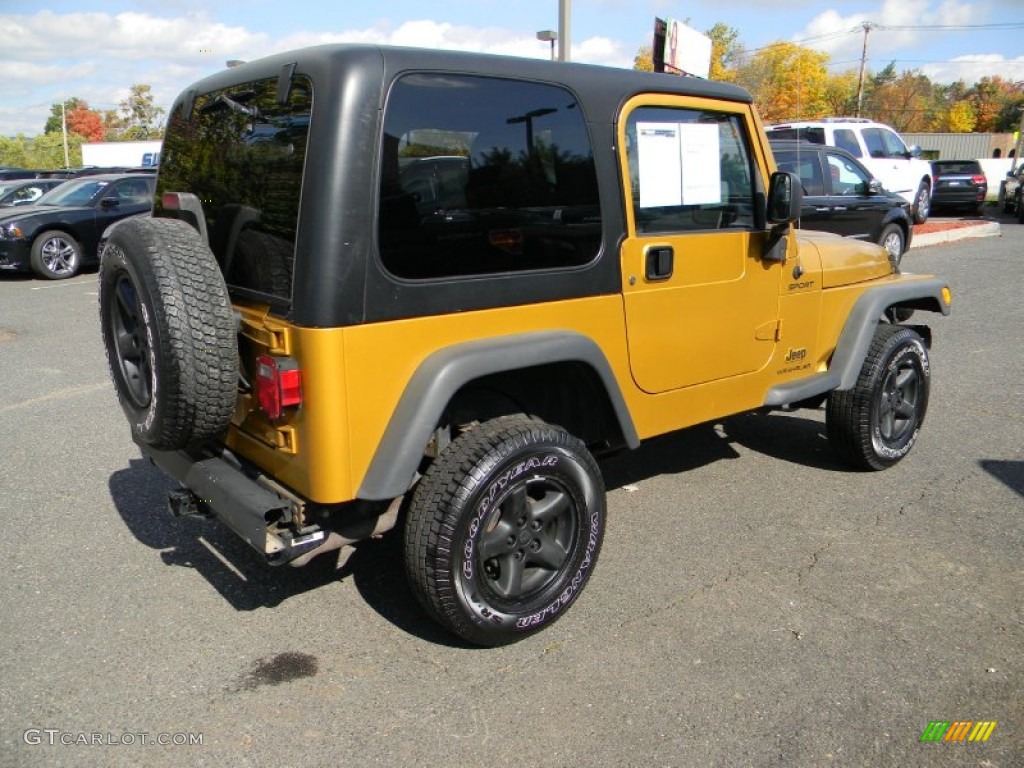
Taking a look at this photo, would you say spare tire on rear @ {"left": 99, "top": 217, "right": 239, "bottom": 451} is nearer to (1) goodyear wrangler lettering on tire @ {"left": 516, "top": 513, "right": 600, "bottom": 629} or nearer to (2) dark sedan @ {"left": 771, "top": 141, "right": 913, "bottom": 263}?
(1) goodyear wrangler lettering on tire @ {"left": 516, "top": 513, "right": 600, "bottom": 629}

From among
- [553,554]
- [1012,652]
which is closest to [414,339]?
[553,554]

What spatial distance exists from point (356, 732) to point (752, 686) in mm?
1345

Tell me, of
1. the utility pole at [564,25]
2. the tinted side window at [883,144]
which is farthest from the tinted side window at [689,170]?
the tinted side window at [883,144]

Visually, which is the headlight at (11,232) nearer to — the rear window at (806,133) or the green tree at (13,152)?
the rear window at (806,133)

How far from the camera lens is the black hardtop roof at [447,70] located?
8.67 feet

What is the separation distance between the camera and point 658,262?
343 cm

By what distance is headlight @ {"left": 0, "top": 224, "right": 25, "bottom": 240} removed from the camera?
478 inches

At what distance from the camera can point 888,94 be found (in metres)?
71.9

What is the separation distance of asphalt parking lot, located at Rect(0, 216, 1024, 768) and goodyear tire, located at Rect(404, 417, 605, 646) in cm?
20

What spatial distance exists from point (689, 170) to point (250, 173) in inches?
71.7

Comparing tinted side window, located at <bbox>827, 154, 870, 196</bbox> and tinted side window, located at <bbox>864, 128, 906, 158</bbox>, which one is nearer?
tinted side window, located at <bbox>827, 154, 870, 196</bbox>

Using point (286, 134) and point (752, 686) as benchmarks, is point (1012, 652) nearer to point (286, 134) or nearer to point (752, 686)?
point (752, 686)

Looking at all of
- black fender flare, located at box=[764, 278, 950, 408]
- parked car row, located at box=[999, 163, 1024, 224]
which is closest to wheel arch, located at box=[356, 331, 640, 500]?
black fender flare, located at box=[764, 278, 950, 408]

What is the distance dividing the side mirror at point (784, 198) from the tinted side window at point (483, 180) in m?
1.04
